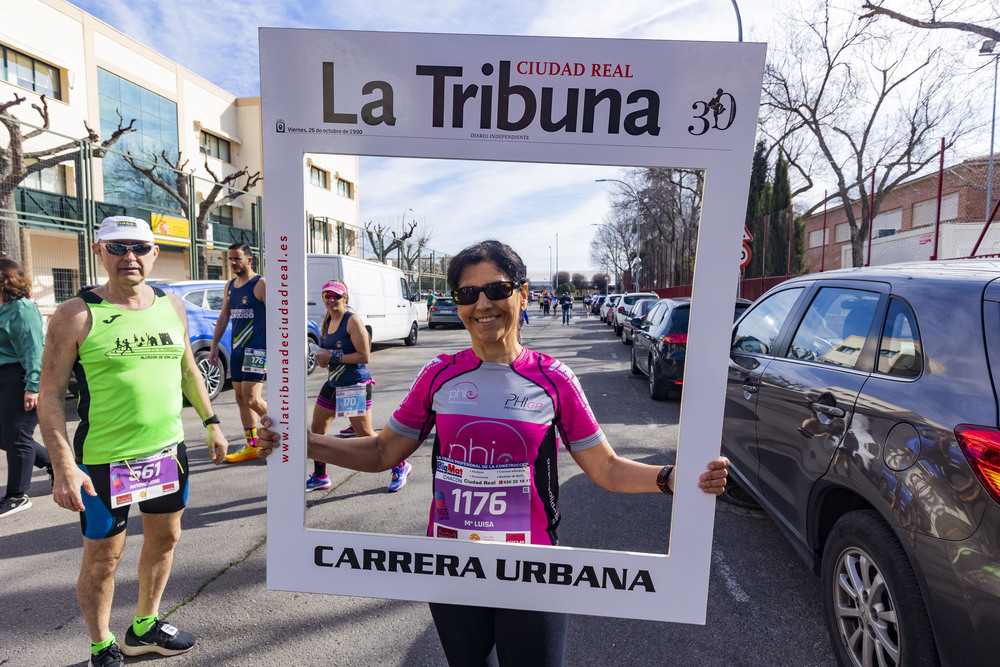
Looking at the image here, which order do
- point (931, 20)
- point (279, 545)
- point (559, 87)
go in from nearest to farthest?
point (559, 87), point (279, 545), point (931, 20)

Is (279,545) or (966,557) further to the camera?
(966,557)

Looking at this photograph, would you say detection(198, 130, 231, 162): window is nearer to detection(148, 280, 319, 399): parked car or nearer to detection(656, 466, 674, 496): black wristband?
detection(148, 280, 319, 399): parked car

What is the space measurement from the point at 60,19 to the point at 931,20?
3039 centimetres

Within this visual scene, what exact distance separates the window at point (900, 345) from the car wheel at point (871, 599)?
1.99 ft

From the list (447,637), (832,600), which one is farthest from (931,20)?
(447,637)

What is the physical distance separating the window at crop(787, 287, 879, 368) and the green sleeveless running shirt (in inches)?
128

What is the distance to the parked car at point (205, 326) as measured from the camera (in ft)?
24.8

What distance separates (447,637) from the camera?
152 centimetres

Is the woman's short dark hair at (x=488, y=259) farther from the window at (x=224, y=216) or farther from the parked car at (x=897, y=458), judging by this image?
the window at (x=224, y=216)

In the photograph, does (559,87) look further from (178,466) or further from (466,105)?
(178,466)

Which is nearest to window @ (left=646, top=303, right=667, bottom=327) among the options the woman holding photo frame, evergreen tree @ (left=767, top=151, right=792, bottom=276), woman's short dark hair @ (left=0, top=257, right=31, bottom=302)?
the woman holding photo frame

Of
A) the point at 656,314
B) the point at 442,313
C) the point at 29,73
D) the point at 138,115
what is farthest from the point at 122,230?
the point at 138,115

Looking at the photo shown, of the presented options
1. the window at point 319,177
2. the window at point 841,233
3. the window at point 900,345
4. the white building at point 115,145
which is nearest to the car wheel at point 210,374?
the white building at point 115,145

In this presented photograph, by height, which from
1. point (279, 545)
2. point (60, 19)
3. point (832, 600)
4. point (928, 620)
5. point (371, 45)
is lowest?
point (832, 600)
